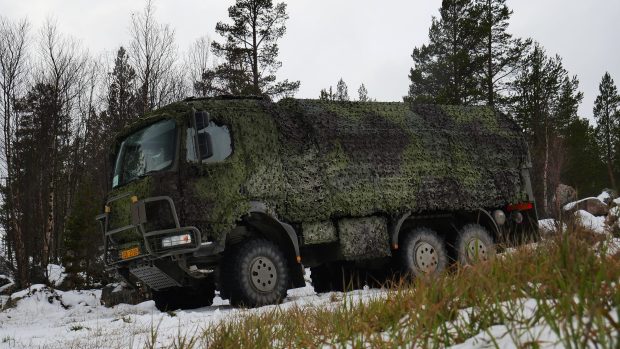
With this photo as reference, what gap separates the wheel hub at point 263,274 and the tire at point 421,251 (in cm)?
246

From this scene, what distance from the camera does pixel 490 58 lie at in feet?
102

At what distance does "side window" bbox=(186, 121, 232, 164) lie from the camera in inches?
315

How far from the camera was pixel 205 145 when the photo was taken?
8000mm

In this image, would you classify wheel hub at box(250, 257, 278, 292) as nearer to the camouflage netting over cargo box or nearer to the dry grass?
the camouflage netting over cargo box

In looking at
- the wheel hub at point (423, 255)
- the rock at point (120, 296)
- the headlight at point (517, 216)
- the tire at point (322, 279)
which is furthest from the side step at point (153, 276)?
the headlight at point (517, 216)

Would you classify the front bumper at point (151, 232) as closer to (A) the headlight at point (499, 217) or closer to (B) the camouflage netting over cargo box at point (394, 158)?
(B) the camouflage netting over cargo box at point (394, 158)

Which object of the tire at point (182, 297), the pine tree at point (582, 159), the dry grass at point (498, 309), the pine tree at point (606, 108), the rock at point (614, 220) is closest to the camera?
the dry grass at point (498, 309)

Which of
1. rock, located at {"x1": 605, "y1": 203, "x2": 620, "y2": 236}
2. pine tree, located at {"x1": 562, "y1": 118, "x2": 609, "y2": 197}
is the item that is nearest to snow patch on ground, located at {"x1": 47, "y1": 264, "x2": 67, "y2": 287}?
rock, located at {"x1": 605, "y1": 203, "x2": 620, "y2": 236}

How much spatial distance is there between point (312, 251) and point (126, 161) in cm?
319

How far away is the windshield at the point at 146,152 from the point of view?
8383 millimetres

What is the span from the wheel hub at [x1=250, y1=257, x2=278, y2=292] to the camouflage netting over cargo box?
0.79 m

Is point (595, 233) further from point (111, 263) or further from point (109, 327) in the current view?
point (111, 263)

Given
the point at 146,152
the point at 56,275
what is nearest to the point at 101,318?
the point at 146,152

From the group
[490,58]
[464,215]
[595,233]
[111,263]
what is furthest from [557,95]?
[595,233]
